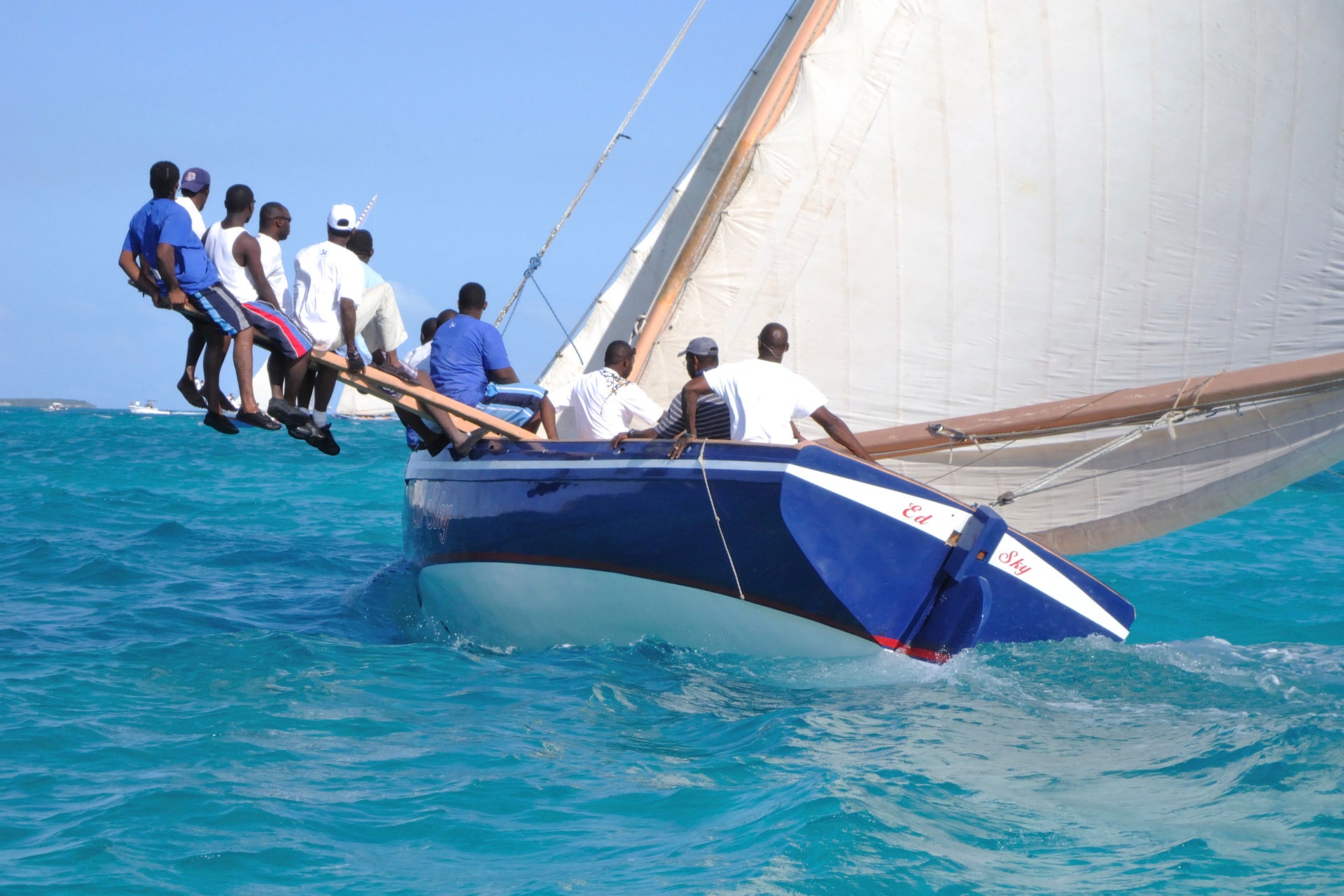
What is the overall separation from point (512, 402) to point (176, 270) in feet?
8.20

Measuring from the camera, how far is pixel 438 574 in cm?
958

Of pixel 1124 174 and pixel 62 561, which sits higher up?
pixel 1124 174

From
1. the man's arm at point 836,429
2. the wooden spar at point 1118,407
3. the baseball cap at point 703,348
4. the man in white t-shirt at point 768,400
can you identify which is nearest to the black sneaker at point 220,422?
the baseball cap at point 703,348

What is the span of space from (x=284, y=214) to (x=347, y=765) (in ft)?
15.1

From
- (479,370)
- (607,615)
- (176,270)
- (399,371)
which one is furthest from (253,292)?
(607,615)

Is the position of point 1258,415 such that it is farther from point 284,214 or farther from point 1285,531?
point 1285,531

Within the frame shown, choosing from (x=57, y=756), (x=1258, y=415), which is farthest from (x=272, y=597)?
(x=1258, y=415)

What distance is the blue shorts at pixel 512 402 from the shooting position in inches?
355

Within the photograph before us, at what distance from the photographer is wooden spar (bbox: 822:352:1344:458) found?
844 centimetres

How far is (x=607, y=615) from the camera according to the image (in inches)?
317

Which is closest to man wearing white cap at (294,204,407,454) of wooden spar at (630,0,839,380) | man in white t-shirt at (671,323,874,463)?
wooden spar at (630,0,839,380)

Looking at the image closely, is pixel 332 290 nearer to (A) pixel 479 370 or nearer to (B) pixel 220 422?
(A) pixel 479 370

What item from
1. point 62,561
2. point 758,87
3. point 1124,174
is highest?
point 758,87

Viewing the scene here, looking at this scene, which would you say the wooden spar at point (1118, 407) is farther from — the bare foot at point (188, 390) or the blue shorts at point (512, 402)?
the bare foot at point (188, 390)
